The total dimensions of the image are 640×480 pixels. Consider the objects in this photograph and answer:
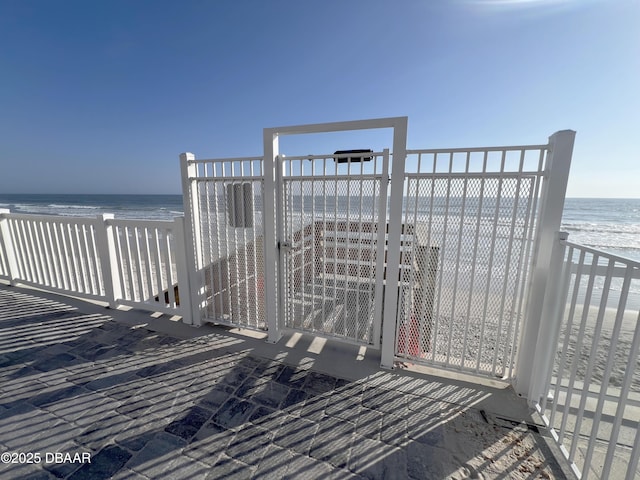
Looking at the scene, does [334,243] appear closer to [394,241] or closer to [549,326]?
[394,241]

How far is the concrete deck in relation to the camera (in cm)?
129

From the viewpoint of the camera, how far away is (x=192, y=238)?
2611mm

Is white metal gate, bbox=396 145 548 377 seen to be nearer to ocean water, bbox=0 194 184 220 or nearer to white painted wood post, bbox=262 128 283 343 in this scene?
white painted wood post, bbox=262 128 283 343

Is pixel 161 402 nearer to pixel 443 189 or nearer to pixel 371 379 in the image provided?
pixel 371 379

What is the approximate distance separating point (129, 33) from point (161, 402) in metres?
6.82

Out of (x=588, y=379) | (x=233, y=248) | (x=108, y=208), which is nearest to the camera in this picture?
(x=588, y=379)

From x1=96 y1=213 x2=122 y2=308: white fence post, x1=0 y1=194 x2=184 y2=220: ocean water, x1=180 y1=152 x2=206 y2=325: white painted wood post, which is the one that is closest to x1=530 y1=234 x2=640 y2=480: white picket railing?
x1=180 y1=152 x2=206 y2=325: white painted wood post

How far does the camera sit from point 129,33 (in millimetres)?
4934

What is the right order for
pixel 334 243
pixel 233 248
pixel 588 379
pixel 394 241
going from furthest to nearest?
1. pixel 233 248
2. pixel 334 243
3. pixel 394 241
4. pixel 588 379

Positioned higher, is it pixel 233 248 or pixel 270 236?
pixel 270 236

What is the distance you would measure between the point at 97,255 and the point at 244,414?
316 centimetres

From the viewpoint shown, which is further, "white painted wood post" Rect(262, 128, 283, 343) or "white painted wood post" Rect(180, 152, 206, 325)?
"white painted wood post" Rect(180, 152, 206, 325)

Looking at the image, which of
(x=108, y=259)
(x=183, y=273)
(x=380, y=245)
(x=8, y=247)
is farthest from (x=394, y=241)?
(x=8, y=247)

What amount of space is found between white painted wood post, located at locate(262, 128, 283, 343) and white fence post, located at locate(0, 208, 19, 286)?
4163 millimetres
